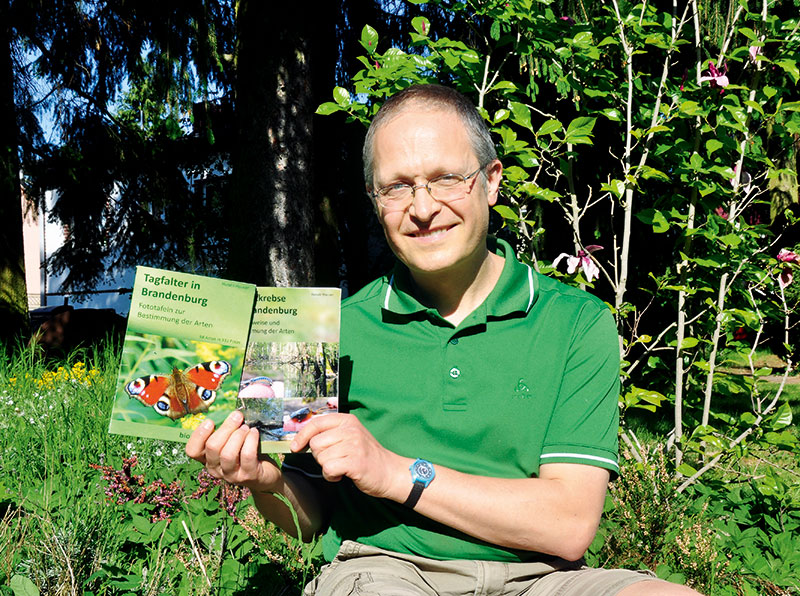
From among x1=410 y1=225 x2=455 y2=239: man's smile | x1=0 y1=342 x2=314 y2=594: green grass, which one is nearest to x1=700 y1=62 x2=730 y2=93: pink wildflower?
x1=410 y1=225 x2=455 y2=239: man's smile

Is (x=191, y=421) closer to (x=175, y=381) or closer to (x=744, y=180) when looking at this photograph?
(x=175, y=381)

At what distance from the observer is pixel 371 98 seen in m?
4.34

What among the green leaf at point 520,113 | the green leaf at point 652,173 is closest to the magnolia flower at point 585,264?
the green leaf at point 652,173

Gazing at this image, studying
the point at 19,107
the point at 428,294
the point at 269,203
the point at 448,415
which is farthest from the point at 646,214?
the point at 19,107

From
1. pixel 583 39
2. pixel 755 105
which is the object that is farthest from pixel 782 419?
pixel 583 39

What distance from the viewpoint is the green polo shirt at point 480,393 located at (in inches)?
70.0

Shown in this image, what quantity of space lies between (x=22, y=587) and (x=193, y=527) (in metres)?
0.65

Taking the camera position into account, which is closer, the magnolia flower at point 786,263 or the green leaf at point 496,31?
the green leaf at point 496,31

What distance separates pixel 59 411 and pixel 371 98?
8.32 feet

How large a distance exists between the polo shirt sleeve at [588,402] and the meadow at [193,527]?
41.3 inches

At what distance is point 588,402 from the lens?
1.78 metres

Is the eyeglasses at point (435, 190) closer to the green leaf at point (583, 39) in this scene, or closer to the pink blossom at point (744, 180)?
the green leaf at point (583, 39)

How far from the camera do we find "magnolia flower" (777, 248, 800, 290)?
130 inches

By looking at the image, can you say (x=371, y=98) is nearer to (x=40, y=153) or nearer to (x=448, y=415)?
(x=448, y=415)
